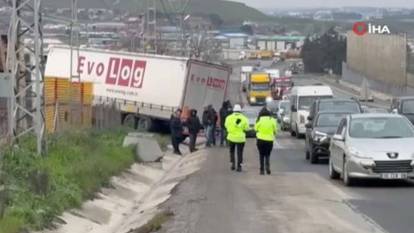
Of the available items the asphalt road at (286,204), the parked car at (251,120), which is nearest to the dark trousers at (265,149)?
the asphalt road at (286,204)

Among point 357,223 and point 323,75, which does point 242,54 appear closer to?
point 323,75

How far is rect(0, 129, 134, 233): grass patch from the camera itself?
18953 mm

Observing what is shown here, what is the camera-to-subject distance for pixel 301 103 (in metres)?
51.1

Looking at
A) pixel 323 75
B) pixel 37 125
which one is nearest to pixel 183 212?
pixel 37 125

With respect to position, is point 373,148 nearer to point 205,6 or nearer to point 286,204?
point 286,204

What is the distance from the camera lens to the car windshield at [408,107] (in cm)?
3656

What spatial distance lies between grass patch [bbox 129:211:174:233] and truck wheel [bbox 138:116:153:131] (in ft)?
111

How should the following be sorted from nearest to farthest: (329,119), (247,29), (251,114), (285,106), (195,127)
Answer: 1. (329,119)
2. (195,127)
3. (251,114)
4. (285,106)
5. (247,29)

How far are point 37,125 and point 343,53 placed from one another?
12777 centimetres

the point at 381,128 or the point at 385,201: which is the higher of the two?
the point at 381,128

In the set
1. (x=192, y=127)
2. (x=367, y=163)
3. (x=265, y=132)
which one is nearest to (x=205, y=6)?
(x=192, y=127)

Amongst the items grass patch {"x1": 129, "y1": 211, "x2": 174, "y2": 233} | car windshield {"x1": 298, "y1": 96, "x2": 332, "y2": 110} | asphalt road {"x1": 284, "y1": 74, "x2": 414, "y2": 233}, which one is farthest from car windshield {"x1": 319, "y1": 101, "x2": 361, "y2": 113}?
grass patch {"x1": 129, "y1": 211, "x2": 174, "y2": 233}

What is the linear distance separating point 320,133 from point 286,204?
13.3 metres

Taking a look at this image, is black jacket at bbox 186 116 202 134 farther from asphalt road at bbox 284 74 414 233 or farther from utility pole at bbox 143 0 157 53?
utility pole at bbox 143 0 157 53
